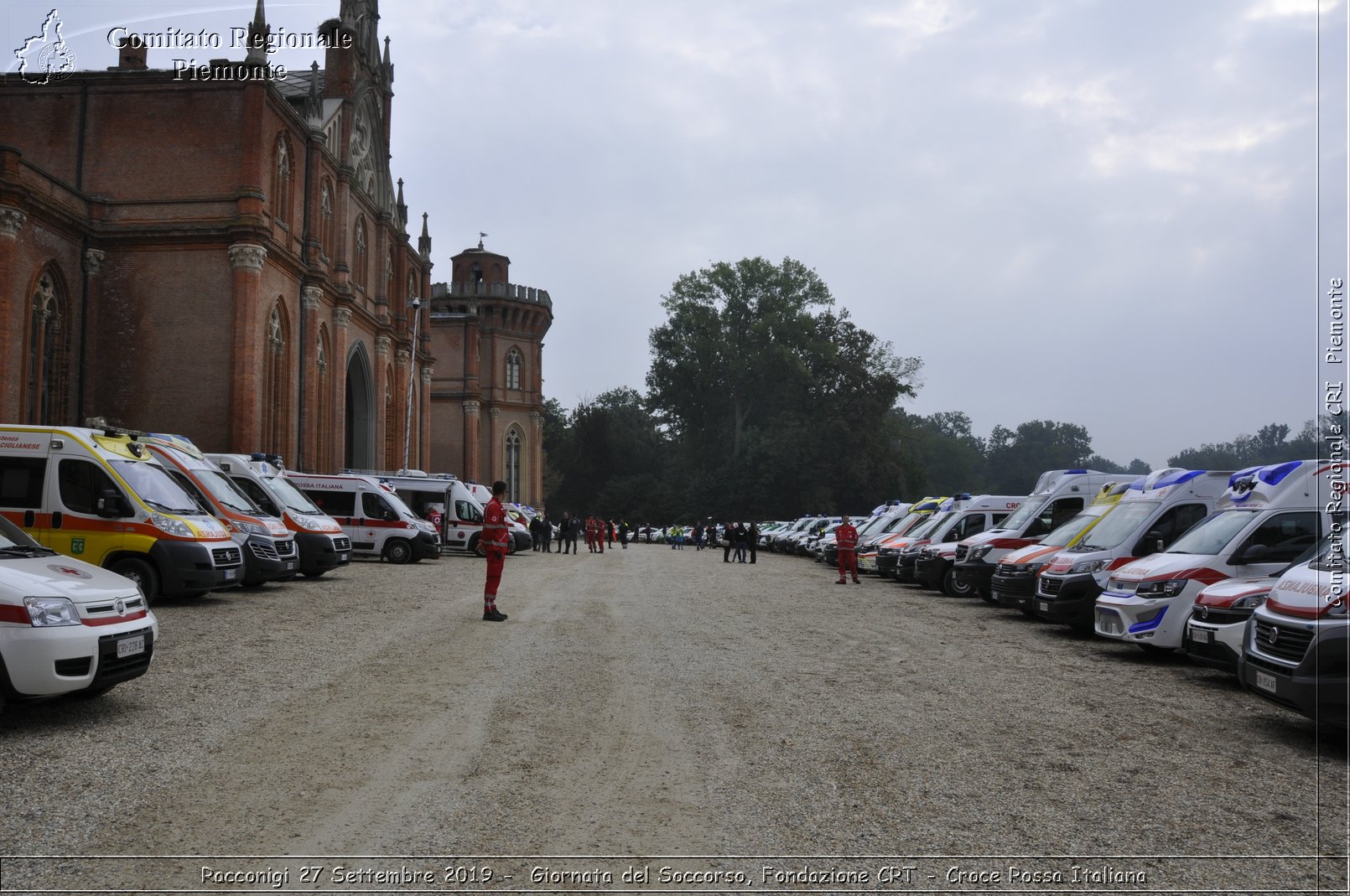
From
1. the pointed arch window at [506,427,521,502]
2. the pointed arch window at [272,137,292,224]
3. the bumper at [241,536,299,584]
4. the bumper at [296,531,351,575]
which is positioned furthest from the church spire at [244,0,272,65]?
the pointed arch window at [506,427,521,502]

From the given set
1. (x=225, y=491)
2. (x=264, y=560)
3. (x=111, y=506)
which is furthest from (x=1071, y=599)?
(x=225, y=491)

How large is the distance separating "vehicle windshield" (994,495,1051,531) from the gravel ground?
7.02 metres

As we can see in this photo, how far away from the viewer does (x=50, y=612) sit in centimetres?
659

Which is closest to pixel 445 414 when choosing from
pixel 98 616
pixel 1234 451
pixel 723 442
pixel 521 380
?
pixel 521 380

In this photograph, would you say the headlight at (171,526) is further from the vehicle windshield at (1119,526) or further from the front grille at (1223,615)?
the front grille at (1223,615)

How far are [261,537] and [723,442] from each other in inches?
2480

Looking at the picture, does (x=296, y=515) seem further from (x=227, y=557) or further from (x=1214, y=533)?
(x=1214, y=533)

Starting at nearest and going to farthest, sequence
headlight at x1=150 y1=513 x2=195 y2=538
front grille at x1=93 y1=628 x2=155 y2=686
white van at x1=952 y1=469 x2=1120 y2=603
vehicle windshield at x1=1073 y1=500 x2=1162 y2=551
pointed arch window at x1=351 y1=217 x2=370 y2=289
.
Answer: front grille at x1=93 y1=628 x2=155 y2=686
headlight at x1=150 y1=513 x2=195 y2=538
vehicle windshield at x1=1073 y1=500 x2=1162 y2=551
white van at x1=952 y1=469 x2=1120 y2=603
pointed arch window at x1=351 y1=217 x2=370 y2=289

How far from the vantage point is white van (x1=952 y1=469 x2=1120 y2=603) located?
17.9 m

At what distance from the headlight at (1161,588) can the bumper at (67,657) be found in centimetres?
959

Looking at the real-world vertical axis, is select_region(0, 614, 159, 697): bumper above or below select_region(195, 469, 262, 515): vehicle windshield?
below

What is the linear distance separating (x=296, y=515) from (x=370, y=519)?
768 cm

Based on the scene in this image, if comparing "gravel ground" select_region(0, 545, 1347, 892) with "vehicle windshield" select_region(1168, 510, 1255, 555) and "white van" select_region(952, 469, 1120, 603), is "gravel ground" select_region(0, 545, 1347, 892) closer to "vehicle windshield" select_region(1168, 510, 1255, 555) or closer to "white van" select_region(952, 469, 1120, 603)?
"vehicle windshield" select_region(1168, 510, 1255, 555)

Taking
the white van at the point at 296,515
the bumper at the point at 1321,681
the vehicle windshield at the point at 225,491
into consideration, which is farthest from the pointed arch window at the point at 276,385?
the bumper at the point at 1321,681
